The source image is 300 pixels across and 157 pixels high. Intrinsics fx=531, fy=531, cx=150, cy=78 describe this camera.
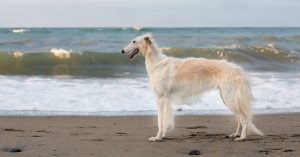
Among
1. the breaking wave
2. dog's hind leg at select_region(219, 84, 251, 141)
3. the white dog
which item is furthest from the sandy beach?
the breaking wave

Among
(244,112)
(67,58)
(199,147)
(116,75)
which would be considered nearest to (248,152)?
(199,147)

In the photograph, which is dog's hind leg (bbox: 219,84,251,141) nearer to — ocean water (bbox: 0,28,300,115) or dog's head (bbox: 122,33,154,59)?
dog's head (bbox: 122,33,154,59)

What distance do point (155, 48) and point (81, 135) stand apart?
66.8 inches

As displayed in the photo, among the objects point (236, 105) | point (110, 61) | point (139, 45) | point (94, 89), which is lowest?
point (110, 61)

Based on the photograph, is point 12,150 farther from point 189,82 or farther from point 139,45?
point 189,82

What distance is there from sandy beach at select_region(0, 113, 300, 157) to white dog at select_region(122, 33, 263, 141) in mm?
315

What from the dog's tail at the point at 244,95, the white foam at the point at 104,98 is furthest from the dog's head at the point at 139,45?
the white foam at the point at 104,98

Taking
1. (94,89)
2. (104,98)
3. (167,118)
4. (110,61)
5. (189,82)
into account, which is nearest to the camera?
(167,118)

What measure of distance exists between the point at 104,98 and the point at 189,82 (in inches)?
177

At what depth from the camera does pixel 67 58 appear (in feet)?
74.0

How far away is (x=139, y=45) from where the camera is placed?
773 cm

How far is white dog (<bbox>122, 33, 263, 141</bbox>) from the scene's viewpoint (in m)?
7.42

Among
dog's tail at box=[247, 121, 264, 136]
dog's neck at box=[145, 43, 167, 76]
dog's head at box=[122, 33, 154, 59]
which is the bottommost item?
dog's tail at box=[247, 121, 264, 136]

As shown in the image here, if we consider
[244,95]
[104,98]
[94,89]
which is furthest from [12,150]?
[94,89]
